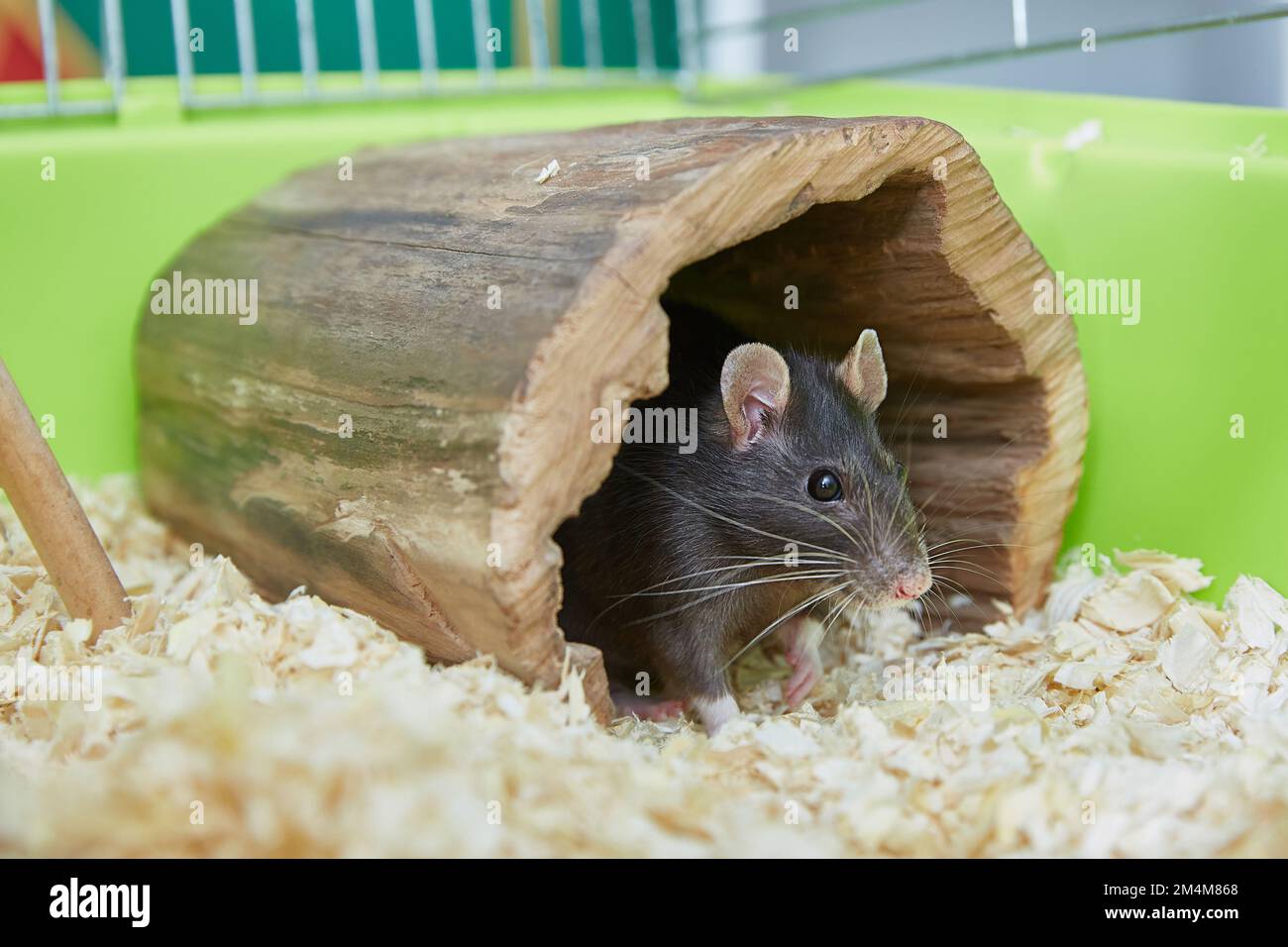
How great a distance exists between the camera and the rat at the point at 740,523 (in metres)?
2.70

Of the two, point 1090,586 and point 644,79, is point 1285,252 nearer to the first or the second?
point 1090,586

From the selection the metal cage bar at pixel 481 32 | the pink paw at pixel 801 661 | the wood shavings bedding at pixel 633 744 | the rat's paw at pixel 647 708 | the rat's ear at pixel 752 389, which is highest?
the metal cage bar at pixel 481 32

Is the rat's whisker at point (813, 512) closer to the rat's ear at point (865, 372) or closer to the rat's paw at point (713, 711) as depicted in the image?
the rat's ear at point (865, 372)

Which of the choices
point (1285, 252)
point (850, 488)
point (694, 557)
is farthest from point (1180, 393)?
point (694, 557)

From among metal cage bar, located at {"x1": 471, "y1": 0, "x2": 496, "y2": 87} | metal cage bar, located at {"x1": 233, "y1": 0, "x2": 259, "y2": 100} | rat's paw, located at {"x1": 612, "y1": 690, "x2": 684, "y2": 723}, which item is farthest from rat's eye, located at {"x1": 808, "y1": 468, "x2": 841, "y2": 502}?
metal cage bar, located at {"x1": 471, "y1": 0, "x2": 496, "y2": 87}

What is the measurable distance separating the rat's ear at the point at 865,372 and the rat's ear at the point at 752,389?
0.59 ft

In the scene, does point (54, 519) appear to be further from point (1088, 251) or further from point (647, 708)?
point (1088, 251)

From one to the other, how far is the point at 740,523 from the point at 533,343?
82 cm

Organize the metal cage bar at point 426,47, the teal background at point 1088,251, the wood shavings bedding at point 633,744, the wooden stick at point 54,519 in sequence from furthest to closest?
the metal cage bar at point 426,47 < the teal background at point 1088,251 < the wooden stick at point 54,519 < the wood shavings bedding at point 633,744

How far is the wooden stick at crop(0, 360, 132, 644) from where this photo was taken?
8.02ft

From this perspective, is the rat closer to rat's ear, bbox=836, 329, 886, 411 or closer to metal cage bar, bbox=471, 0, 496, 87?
rat's ear, bbox=836, 329, 886, 411

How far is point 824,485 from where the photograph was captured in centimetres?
272

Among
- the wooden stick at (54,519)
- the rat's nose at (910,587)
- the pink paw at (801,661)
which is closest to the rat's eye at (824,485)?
the rat's nose at (910,587)

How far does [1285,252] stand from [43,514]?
2673 mm
